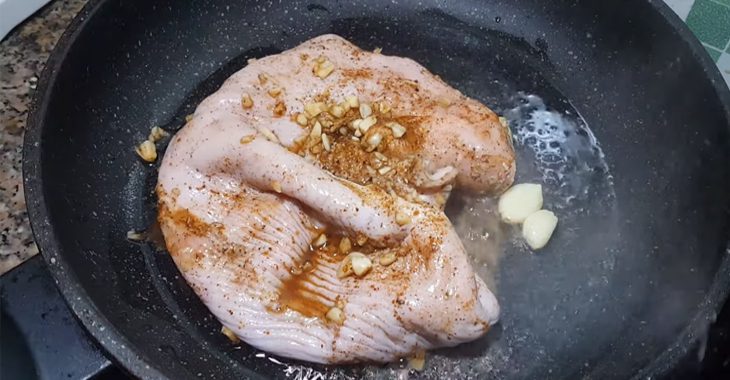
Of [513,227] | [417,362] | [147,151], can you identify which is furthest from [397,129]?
[147,151]

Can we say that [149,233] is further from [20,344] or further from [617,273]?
[617,273]

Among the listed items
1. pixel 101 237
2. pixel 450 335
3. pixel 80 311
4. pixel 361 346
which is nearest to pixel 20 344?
pixel 80 311

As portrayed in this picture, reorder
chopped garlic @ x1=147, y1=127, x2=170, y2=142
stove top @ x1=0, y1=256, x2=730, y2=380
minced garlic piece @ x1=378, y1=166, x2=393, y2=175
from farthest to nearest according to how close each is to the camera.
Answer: chopped garlic @ x1=147, y1=127, x2=170, y2=142, minced garlic piece @ x1=378, y1=166, x2=393, y2=175, stove top @ x1=0, y1=256, x2=730, y2=380

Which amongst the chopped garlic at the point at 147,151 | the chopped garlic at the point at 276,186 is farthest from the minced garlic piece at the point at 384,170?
the chopped garlic at the point at 147,151

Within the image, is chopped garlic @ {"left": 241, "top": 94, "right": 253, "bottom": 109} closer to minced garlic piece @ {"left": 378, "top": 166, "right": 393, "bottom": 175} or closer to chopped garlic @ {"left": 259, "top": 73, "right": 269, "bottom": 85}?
chopped garlic @ {"left": 259, "top": 73, "right": 269, "bottom": 85}

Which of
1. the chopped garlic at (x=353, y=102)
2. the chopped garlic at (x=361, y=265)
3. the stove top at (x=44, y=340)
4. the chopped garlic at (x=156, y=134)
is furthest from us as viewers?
the chopped garlic at (x=156, y=134)

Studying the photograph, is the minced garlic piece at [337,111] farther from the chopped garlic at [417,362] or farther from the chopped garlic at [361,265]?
the chopped garlic at [417,362]

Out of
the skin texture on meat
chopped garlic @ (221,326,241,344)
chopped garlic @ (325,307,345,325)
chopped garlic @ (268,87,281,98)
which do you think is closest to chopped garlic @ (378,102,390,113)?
the skin texture on meat

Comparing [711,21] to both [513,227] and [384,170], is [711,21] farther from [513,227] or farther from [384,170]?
[384,170]
